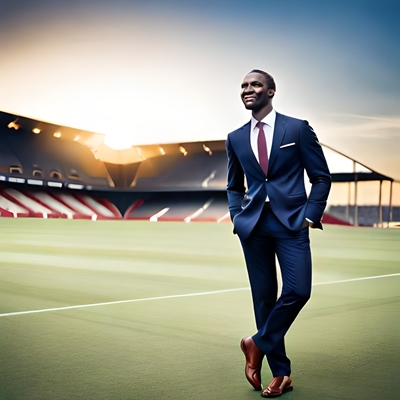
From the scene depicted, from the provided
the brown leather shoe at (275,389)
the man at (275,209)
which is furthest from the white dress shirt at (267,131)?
the brown leather shoe at (275,389)

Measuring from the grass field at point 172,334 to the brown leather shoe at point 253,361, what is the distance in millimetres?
69

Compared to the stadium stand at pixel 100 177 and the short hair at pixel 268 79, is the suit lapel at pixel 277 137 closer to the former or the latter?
the short hair at pixel 268 79

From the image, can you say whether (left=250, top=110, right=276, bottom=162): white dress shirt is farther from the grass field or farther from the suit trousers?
the grass field

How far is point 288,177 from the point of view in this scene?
10.9ft

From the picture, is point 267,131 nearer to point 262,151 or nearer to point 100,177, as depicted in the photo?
point 262,151

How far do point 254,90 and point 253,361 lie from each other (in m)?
1.37

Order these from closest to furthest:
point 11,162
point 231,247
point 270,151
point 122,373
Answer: point 270,151
point 122,373
point 231,247
point 11,162

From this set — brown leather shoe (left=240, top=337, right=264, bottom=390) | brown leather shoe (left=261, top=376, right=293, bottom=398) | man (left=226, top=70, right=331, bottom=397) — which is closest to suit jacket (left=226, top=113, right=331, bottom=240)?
man (left=226, top=70, right=331, bottom=397)

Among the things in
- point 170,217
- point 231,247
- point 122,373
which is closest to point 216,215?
point 170,217

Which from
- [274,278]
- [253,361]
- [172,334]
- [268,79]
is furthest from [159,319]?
[268,79]

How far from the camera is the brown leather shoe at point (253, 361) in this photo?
3.45 meters

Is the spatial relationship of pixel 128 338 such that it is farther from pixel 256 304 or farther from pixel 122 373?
pixel 256 304

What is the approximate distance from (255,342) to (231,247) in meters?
12.4

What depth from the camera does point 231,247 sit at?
15.8 meters
